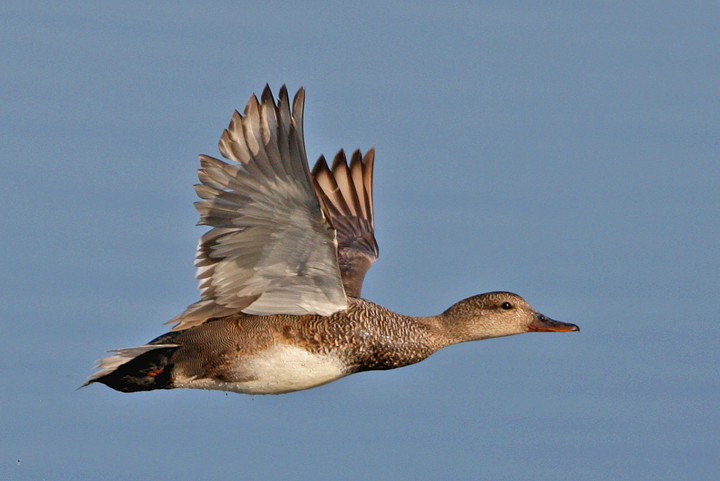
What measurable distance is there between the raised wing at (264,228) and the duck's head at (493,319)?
0.92m

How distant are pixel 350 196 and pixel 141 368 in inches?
97.7

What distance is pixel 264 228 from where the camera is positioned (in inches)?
260

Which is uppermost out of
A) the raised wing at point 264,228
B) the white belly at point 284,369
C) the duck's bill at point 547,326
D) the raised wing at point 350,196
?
the raised wing at point 350,196

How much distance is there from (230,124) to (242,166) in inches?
9.2

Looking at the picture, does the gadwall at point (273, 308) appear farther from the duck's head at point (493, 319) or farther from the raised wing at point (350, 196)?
the raised wing at point (350, 196)

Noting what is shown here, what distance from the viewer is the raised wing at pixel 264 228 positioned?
6.25 meters

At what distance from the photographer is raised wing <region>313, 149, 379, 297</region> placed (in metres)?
8.87

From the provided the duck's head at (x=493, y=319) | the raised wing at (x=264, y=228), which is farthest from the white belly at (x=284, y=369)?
the duck's head at (x=493, y=319)

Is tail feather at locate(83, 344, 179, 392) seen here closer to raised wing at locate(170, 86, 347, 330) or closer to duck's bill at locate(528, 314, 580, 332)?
raised wing at locate(170, 86, 347, 330)

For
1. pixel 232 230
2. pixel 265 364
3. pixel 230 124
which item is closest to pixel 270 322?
pixel 265 364

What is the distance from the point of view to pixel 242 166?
6.42m

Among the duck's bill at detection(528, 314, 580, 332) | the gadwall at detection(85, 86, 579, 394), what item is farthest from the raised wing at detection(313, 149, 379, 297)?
the duck's bill at detection(528, 314, 580, 332)

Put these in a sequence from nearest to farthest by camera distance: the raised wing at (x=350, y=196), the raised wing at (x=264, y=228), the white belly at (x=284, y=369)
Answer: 1. the raised wing at (x=264, y=228)
2. the white belly at (x=284, y=369)
3. the raised wing at (x=350, y=196)

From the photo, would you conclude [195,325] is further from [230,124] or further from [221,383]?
[230,124]
